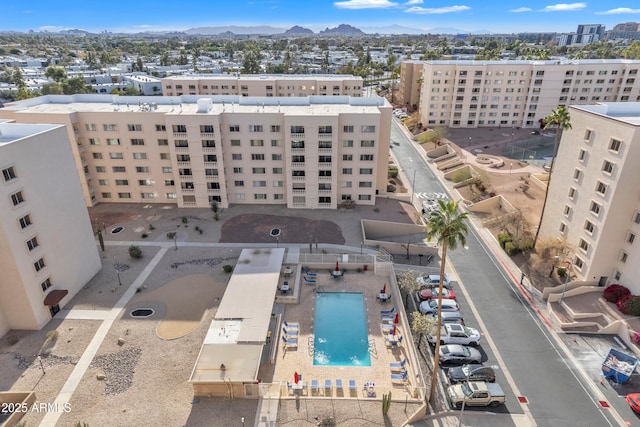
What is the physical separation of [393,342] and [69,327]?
33.2 m

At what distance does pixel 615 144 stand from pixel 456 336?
27.3 m

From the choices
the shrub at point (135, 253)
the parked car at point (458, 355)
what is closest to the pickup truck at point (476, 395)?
the parked car at point (458, 355)

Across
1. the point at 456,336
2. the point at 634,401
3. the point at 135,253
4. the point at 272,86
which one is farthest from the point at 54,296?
the point at 272,86

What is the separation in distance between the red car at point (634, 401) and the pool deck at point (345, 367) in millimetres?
Answer: 17850

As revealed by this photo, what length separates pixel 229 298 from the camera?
40.5 meters

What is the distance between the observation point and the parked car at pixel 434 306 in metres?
43.9

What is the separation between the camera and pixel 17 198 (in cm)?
3731

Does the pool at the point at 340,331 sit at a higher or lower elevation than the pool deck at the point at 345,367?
lower

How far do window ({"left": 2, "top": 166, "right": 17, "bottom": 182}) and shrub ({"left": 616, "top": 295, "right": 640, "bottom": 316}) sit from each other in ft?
210

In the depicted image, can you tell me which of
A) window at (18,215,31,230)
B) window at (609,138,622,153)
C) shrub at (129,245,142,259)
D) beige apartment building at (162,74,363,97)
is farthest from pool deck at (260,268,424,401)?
beige apartment building at (162,74,363,97)

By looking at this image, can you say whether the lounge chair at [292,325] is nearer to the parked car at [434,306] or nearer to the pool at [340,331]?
the pool at [340,331]

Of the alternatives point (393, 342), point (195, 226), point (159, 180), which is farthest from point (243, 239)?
point (393, 342)

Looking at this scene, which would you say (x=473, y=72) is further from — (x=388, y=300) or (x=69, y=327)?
(x=69, y=327)

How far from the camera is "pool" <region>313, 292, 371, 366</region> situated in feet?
122
